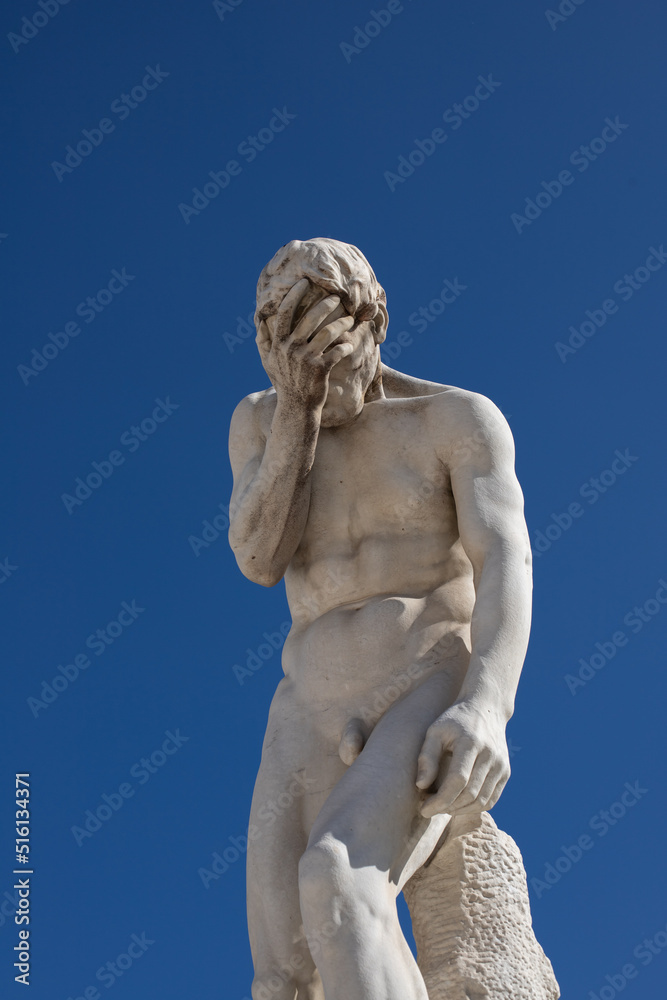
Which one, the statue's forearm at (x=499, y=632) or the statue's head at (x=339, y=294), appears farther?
the statue's head at (x=339, y=294)

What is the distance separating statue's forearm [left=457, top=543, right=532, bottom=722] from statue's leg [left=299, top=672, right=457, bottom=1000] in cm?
28

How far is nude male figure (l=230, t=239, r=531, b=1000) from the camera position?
15.5 ft

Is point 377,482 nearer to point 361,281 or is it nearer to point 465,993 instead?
point 361,281

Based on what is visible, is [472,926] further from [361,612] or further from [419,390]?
[419,390]

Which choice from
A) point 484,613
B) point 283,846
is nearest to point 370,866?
point 283,846

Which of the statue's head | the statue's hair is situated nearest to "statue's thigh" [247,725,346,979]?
the statue's head

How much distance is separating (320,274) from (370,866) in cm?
247

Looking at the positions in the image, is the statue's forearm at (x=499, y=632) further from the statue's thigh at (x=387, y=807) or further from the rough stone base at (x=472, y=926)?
the rough stone base at (x=472, y=926)

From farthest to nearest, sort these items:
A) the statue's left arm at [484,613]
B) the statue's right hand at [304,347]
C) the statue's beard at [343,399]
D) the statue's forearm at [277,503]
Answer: the statue's beard at [343,399] → the statue's forearm at [277,503] → the statue's right hand at [304,347] → the statue's left arm at [484,613]

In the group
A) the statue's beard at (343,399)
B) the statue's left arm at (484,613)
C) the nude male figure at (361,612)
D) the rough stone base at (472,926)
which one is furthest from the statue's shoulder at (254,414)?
the rough stone base at (472,926)

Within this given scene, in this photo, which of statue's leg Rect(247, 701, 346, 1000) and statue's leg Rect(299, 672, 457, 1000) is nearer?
statue's leg Rect(299, 672, 457, 1000)

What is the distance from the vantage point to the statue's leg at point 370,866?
451 centimetres

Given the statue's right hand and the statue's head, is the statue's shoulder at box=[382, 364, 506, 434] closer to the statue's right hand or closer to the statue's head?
the statue's head

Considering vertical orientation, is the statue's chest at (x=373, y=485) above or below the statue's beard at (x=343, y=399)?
below
